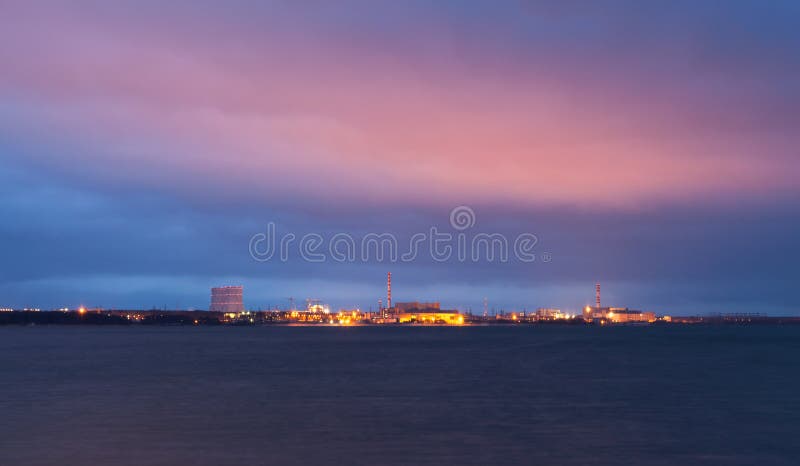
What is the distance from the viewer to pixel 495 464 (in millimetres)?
29547

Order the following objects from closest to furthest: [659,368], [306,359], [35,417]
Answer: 1. [35,417]
2. [659,368]
3. [306,359]

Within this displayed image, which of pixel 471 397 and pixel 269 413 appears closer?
pixel 269 413

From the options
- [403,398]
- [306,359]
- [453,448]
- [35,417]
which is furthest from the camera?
[306,359]

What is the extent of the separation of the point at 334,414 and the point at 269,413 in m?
3.60

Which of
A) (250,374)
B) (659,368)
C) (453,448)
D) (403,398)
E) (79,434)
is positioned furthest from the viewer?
(659,368)

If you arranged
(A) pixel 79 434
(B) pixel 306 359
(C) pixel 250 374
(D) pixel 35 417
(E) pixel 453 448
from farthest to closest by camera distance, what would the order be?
1. (B) pixel 306 359
2. (C) pixel 250 374
3. (D) pixel 35 417
4. (A) pixel 79 434
5. (E) pixel 453 448

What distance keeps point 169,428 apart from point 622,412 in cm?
2419

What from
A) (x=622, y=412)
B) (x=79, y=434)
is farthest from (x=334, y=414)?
(x=622, y=412)

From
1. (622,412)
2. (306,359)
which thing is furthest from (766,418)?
(306,359)

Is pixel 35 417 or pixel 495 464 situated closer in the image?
pixel 495 464

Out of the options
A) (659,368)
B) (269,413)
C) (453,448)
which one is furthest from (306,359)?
(453,448)

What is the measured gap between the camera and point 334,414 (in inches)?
1700

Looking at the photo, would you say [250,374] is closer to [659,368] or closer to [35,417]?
[35,417]

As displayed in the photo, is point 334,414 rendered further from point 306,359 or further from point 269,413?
point 306,359
